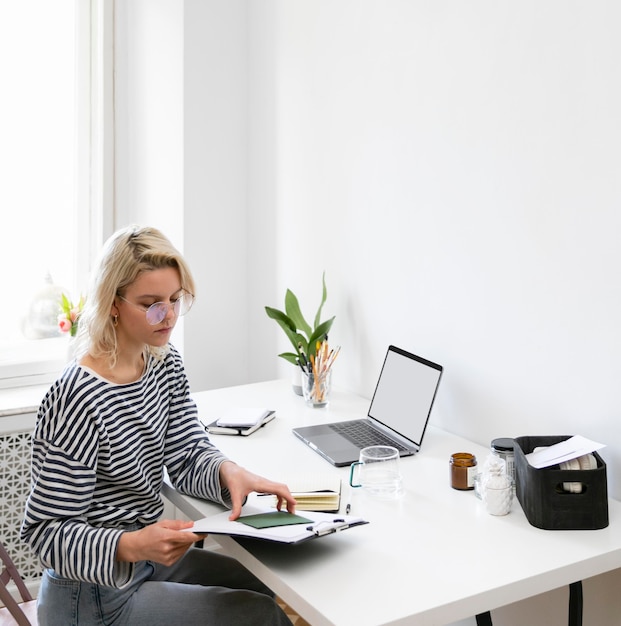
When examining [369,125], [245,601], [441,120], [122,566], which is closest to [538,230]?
[441,120]

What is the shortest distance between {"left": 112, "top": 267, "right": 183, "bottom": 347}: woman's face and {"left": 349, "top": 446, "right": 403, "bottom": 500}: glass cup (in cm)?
49

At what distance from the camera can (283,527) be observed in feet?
4.26

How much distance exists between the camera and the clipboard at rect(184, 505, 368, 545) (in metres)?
1.25

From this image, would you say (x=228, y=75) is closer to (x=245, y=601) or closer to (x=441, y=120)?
(x=441, y=120)

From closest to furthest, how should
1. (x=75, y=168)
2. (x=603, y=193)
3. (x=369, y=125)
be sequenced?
(x=603, y=193), (x=369, y=125), (x=75, y=168)

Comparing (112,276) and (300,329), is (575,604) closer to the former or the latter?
(112,276)

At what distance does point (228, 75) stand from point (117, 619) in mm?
1889

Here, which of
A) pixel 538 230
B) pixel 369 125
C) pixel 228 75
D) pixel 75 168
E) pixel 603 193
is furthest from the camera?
pixel 75 168

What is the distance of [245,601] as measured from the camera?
1405 mm

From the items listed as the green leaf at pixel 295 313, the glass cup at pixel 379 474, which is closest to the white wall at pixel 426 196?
the green leaf at pixel 295 313

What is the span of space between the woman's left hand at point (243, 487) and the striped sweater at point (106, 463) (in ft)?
0.12

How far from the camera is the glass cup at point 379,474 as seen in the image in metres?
1.58

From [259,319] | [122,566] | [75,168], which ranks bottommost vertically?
[122,566]

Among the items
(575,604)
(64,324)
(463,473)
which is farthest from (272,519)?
(64,324)
